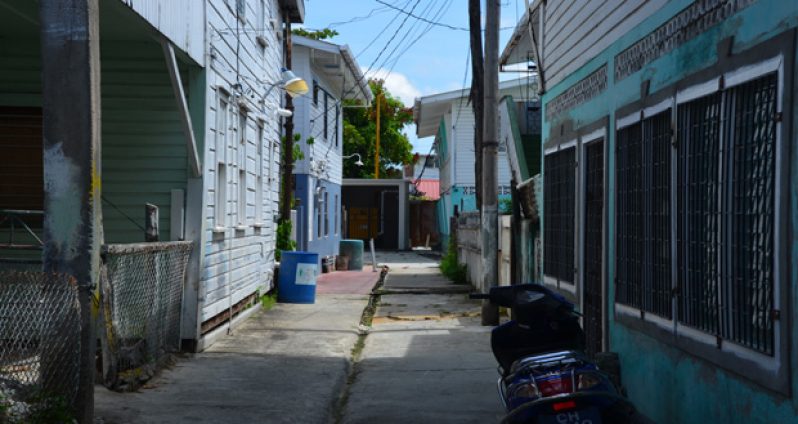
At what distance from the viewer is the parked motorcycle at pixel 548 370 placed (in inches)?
170

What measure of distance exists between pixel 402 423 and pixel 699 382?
243 cm

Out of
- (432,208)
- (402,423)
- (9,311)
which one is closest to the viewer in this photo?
(9,311)

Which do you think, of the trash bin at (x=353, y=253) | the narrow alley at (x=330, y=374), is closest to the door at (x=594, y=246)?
the narrow alley at (x=330, y=374)

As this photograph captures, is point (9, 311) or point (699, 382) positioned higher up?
point (9, 311)

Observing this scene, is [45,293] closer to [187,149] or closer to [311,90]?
[187,149]

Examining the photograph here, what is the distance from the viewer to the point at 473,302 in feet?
54.9

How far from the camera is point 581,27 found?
9383 millimetres

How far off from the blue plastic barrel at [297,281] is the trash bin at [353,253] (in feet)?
32.8

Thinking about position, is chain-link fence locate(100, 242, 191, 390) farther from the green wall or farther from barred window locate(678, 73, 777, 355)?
barred window locate(678, 73, 777, 355)

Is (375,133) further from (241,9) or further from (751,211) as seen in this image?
(751,211)

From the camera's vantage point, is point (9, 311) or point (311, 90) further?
point (311, 90)

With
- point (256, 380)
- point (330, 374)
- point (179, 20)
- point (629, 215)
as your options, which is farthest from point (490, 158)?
point (629, 215)

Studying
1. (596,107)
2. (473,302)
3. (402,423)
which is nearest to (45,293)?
(402,423)

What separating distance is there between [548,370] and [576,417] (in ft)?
1.56
